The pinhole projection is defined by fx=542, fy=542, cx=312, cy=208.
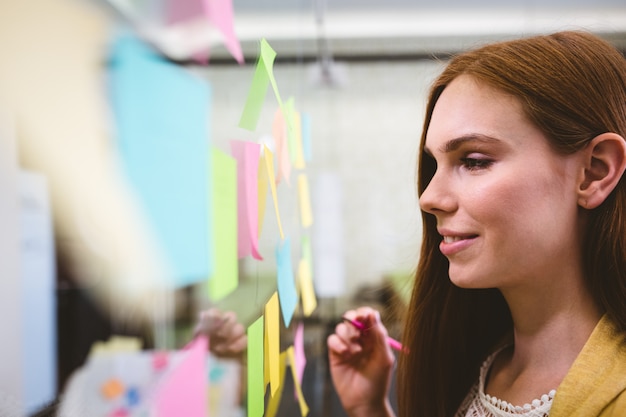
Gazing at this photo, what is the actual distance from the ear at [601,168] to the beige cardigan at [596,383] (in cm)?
18

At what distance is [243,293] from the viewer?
1.65ft

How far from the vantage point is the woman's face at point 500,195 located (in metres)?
0.69

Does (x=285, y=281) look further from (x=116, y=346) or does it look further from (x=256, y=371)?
(x=116, y=346)

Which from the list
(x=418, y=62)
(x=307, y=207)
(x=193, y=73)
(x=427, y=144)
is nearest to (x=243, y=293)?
(x=193, y=73)

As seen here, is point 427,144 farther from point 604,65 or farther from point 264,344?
point 264,344

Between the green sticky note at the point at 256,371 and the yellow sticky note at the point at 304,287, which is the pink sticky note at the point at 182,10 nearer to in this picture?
the green sticky note at the point at 256,371

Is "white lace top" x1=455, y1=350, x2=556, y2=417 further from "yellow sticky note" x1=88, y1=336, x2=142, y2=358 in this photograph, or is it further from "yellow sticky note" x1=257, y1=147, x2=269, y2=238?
"yellow sticky note" x1=88, y1=336, x2=142, y2=358

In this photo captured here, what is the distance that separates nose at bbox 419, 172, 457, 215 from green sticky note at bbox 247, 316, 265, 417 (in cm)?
30

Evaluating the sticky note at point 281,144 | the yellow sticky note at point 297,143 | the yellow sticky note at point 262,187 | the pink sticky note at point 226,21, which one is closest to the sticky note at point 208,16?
the pink sticky note at point 226,21

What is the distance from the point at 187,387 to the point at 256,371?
23 cm

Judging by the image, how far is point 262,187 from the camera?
0.62 m

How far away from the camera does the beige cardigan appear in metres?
0.63

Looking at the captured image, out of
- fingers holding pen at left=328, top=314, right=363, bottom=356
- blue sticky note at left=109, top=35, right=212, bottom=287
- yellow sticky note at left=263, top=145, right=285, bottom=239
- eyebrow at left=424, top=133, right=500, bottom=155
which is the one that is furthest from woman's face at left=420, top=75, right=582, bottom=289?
blue sticky note at left=109, top=35, right=212, bottom=287

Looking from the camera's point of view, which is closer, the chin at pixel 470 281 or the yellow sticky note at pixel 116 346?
the yellow sticky note at pixel 116 346
